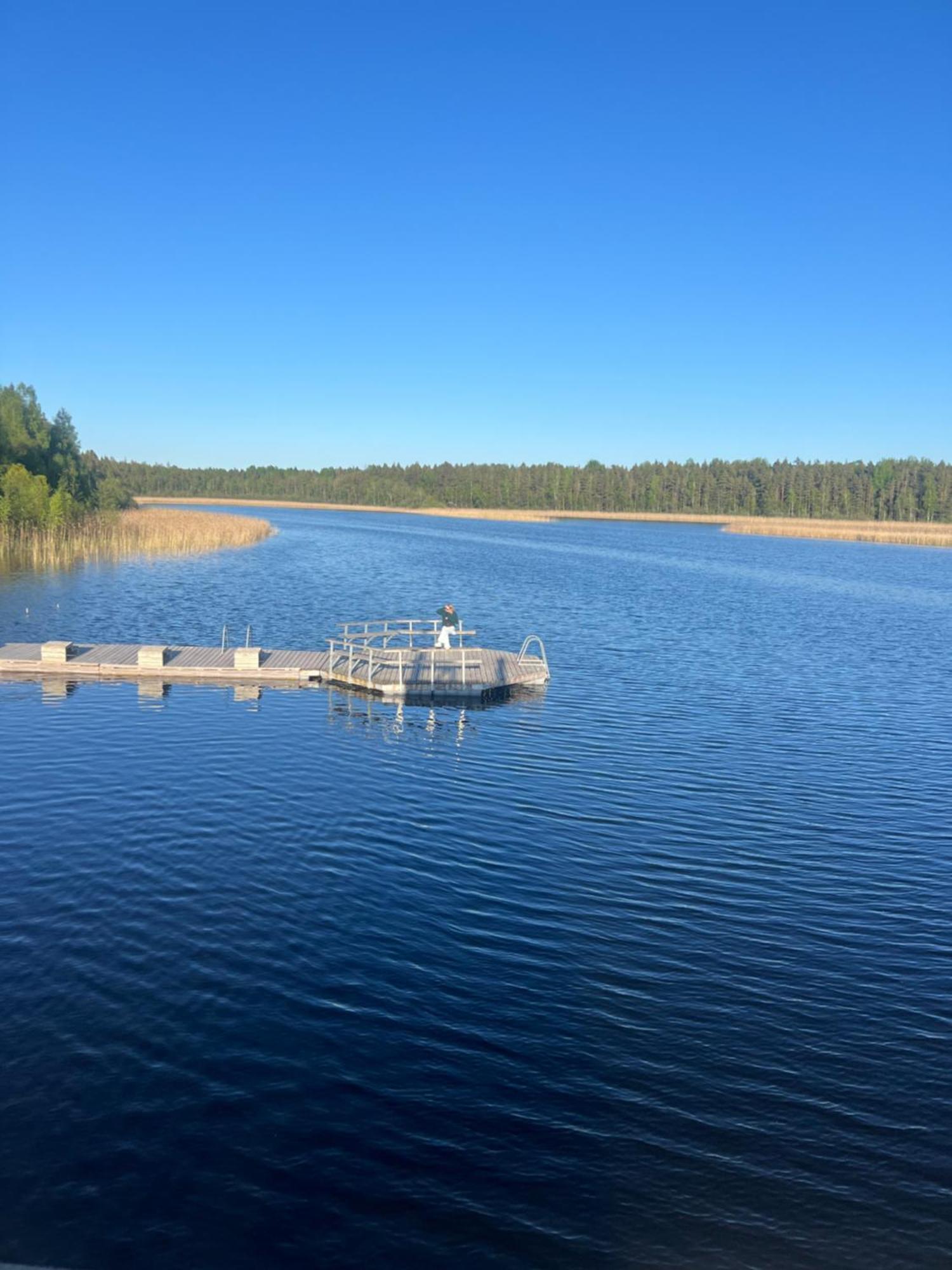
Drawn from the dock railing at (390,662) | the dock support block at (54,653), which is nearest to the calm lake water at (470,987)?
the dock railing at (390,662)

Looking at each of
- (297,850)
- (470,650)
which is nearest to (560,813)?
(297,850)

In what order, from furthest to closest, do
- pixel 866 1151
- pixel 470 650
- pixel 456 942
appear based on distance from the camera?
pixel 470 650, pixel 456 942, pixel 866 1151

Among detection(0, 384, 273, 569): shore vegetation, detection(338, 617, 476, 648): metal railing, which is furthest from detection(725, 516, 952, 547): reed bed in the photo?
detection(338, 617, 476, 648): metal railing

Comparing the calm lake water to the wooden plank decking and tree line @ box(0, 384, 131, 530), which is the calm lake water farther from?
tree line @ box(0, 384, 131, 530)

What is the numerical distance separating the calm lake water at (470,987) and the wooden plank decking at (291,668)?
79.9 inches

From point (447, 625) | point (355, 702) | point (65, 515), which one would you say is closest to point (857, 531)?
point (65, 515)

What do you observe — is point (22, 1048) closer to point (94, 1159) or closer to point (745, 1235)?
point (94, 1159)

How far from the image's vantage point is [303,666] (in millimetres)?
31047

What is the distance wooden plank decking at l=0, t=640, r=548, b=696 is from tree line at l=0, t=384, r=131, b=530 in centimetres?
3851

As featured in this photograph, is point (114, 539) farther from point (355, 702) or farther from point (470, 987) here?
point (470, 987)

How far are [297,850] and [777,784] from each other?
10.7 m

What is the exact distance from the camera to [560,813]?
60.2 feet

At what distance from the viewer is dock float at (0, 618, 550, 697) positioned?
2938cm

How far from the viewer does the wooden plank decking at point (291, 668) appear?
1155 inches
